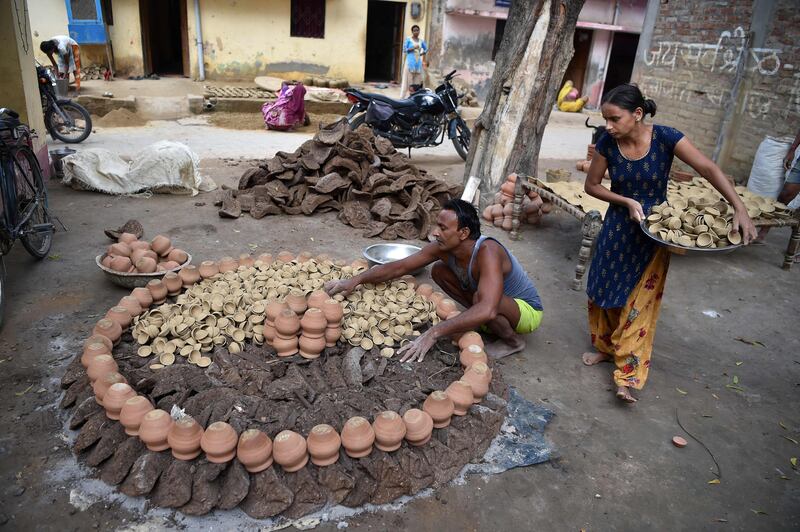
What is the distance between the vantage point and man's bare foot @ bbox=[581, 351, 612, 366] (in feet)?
10.9

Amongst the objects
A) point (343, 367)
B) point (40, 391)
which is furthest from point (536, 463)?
point (40, 391)

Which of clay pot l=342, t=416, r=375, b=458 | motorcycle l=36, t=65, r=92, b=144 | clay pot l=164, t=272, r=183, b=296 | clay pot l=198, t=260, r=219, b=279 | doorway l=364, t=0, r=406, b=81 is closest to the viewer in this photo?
clay pot l=342, t=416, r=375, b=458

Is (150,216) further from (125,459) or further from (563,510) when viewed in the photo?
(563,510)

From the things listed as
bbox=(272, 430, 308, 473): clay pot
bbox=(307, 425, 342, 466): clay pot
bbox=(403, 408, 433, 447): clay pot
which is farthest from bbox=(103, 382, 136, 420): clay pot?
bbox=(403, 408, 433, 447): clay pot

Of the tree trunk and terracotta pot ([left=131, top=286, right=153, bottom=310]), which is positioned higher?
the tree trunk

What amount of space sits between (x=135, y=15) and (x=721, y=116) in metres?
12.3

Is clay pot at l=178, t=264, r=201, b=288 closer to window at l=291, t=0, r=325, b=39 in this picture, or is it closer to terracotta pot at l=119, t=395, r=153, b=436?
terracotta pot at l=119, t=395, r=153, b=436

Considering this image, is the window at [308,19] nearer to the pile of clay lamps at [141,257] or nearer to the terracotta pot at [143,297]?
the pile of clay lamps at [141,257]

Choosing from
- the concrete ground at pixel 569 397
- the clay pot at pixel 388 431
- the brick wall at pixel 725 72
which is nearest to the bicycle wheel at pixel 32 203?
the concrete ground at pixel 569 397

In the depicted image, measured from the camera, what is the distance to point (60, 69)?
973 cm

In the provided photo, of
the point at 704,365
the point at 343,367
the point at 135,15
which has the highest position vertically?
the point at 135,15

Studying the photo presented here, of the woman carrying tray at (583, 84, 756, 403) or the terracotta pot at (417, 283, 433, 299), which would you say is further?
the terracotta pot at (417, 283, 433, 299)

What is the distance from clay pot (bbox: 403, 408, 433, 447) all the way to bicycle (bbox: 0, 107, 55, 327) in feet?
8.50

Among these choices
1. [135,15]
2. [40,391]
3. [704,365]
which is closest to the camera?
[40,391]
